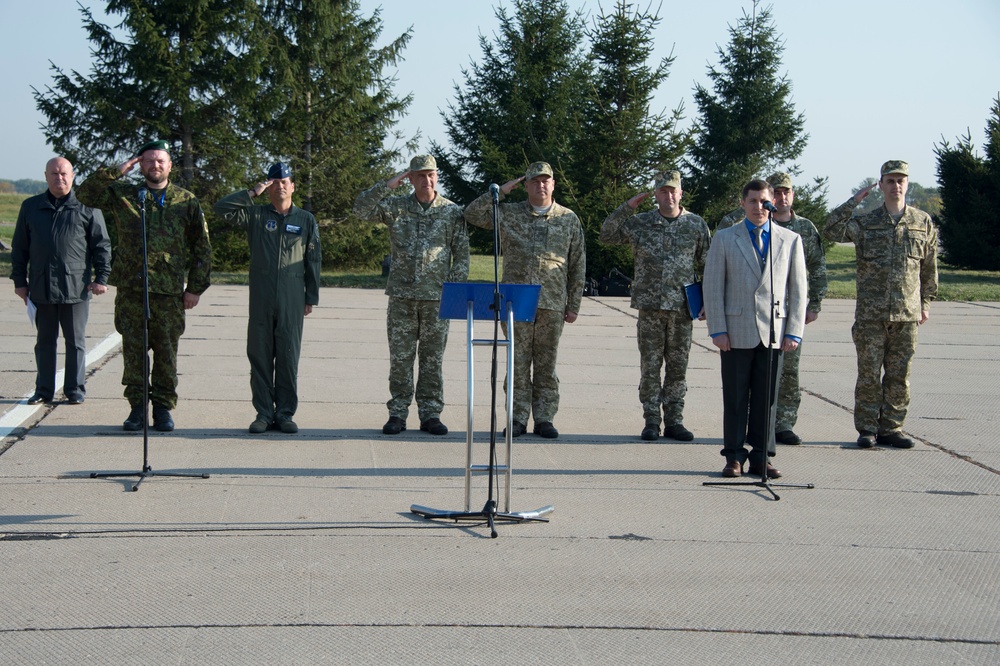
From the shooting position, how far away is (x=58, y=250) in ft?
30.3

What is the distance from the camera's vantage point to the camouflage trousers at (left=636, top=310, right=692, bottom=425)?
28.0 feet

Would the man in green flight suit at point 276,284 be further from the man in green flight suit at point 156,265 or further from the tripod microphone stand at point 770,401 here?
the tripod microphone stand at point 770,401

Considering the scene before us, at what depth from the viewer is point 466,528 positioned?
6.04 meters

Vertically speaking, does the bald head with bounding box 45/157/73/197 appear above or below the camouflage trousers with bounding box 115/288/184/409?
above

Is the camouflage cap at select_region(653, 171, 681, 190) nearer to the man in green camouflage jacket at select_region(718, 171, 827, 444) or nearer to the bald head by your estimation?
the man in green camouflage jacket at select_region(718, 171, 827, 444)

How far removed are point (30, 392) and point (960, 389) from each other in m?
9.52

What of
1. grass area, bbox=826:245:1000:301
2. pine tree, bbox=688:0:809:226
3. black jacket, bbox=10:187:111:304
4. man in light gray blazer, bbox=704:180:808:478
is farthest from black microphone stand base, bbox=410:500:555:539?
pine tree, bbox=688:0:809:226

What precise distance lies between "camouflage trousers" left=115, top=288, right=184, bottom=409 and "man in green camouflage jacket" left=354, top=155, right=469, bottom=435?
1.66m

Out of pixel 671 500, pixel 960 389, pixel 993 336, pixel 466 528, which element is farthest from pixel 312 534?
pixel 993 336

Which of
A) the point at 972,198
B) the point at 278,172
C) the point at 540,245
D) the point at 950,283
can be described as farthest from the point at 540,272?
the point at 972,198

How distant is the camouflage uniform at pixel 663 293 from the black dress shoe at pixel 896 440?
1660 millimetres

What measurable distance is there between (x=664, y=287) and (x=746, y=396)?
4.42 ft

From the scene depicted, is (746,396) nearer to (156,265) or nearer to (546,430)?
(546,430)

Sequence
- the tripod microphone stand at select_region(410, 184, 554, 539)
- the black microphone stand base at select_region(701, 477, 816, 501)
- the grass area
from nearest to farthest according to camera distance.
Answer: the tripod microphone stand at select_region(410, 184, 554, 539) < the black microphone stand base at select_region(701, 477, 816, 501) < the grass area
